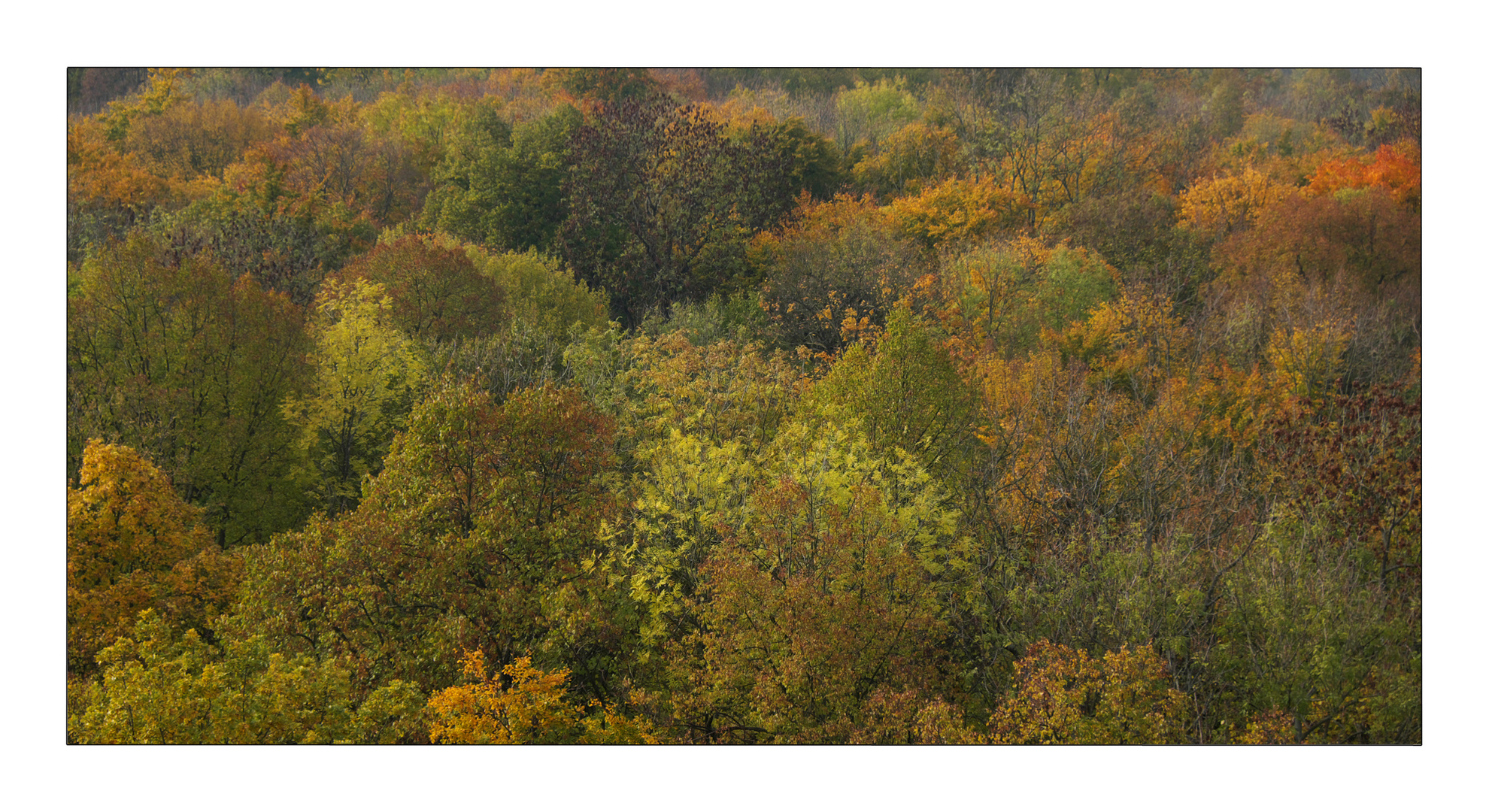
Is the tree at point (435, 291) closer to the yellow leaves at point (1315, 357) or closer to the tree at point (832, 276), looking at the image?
the tree at point (832, 276)

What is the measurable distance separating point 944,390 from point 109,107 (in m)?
47.5

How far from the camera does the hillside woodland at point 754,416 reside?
2298 cm

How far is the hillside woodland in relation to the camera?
23.0m

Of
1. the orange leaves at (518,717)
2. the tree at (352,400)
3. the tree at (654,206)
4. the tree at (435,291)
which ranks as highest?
the tree at (654,206)

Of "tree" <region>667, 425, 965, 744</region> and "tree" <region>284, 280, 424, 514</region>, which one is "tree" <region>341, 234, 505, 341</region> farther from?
"tree" <region>667, 425, 965, 744</region>

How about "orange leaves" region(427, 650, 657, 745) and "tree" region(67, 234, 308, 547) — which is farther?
"tree" region(67, 234, 308, 547)

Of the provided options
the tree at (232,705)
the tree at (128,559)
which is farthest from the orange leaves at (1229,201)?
the tree at (232,705)

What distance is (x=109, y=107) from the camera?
5741cm

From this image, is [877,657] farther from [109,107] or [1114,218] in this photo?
[109,107]

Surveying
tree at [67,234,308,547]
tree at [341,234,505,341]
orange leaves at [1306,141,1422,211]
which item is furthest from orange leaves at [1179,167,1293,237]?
tree at [67,234,308,547]

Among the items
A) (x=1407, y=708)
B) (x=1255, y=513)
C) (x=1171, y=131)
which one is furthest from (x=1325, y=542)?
(x=1171, y=131)

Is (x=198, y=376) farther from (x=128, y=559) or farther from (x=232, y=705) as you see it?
(x=232, y=705)

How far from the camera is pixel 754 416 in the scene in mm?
34844

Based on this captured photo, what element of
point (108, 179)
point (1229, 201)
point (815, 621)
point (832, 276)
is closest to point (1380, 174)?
point (1229, 201)
